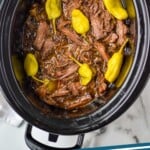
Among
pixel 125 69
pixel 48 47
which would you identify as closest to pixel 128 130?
pixel 125 69

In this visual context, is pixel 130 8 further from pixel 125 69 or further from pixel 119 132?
pixel 119 132

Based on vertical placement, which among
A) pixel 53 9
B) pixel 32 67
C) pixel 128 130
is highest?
A: pixel 53 9

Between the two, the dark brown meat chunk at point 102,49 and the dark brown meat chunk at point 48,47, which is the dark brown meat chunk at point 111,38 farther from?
the dark brown meat chunk at point 48,47

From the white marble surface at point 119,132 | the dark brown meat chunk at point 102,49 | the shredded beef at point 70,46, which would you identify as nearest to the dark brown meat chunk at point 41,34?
the shredded beef at point 70,46

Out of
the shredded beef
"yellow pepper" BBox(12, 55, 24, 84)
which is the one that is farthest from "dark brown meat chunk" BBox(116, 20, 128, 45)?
"yellow pepper" BBox(12, 55, 24, 84)

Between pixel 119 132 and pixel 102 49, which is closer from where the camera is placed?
pixel 102 49

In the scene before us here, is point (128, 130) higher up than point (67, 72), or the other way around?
point (67, 72)
